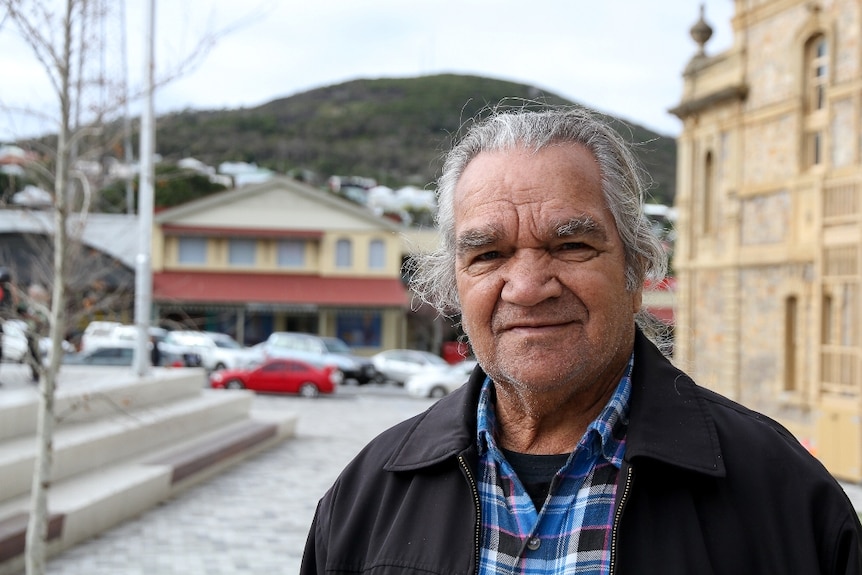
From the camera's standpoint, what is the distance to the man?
1942mm

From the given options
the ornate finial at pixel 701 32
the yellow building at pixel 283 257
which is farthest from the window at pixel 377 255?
the ornate finial at pixel 701 32

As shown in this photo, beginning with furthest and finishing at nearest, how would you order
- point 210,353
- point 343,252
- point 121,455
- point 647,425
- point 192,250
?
point 343,252 < point 192,250 < point 210,353 < point 121,455 < point 647,425

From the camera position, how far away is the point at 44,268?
9.22m

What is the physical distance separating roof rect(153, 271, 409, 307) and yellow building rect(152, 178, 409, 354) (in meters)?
0.04

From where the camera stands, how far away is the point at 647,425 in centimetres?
206

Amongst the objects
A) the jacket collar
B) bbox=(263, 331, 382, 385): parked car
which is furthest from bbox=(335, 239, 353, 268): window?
the jacket collar

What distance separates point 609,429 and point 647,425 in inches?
3.9

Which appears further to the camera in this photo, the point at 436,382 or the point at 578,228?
the point at 436,382

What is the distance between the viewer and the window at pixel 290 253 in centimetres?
4278

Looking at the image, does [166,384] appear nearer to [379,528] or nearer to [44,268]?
[44,268]

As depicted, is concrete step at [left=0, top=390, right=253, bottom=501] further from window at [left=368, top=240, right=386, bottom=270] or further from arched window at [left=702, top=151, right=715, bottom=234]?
window at [left=368, top=240, right=386, bottom=270]

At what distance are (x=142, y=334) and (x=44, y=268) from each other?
4856 mm

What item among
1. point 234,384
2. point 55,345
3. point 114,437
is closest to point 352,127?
point 234,384

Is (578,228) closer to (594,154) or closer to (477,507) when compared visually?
(594,154)
